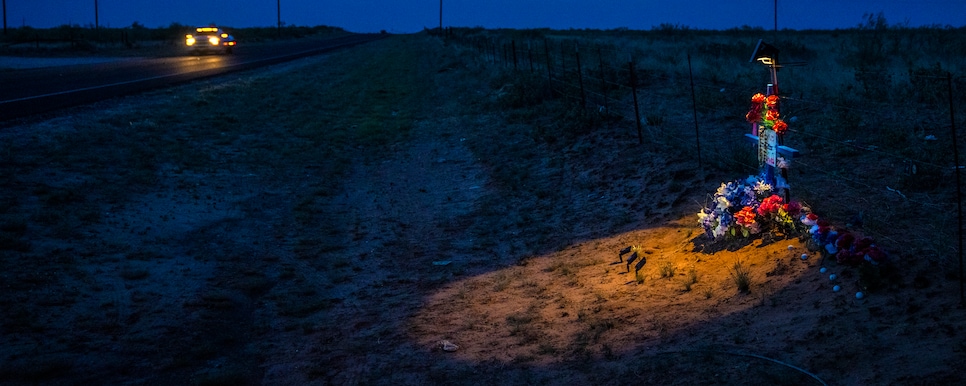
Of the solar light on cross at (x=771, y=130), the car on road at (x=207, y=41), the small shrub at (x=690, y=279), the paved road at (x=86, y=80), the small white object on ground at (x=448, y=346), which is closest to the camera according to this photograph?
the small white object on ground at (x=448, y=346)

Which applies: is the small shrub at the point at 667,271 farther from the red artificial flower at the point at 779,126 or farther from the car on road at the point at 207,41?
the car on road at the point at 207,41

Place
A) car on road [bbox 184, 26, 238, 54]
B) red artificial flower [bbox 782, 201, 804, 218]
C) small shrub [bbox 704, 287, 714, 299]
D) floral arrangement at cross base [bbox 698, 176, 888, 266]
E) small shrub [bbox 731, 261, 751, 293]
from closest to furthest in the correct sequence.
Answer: floral arrangement at cross base [bbox 698, 176, 888, 266] → small shrub [bbox 731, 261, 751, 293] → small shrub [bbox 704, 287, 714, 299] → red artificial flower [bbox 782, 201, 804, 218] → car on road [bbox 184, 26, 238, 54]

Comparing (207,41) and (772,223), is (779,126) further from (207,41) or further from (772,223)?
(207,41)

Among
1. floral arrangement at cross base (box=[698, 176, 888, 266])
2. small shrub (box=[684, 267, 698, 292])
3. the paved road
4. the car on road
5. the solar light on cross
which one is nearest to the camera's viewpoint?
floral arrangement at cross base (box=[698, 176, 888, 266])

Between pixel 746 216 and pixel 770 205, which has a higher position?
pixel 770 205

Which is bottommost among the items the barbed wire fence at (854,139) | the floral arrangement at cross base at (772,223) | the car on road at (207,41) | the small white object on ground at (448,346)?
the small white object on ground at (448,346)

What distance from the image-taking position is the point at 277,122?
58.0 ft

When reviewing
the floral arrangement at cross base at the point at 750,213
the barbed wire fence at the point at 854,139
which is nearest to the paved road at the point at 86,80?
the barbed wire fence at the point at 854,139

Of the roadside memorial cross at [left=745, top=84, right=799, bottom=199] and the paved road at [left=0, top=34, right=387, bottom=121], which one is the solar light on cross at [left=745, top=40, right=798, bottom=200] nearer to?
the roadside memorial cross at [left=745, top=84, right=799, bottom=199]

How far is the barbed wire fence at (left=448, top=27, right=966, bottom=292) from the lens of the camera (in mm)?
6543

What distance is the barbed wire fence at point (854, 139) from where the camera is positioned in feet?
21.5

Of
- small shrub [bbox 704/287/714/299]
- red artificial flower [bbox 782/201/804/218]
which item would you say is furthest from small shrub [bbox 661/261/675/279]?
red artificial flower [bbox 782/201/804/218]

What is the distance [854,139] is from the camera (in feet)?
33.3

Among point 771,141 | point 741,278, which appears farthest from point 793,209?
point 741,278
